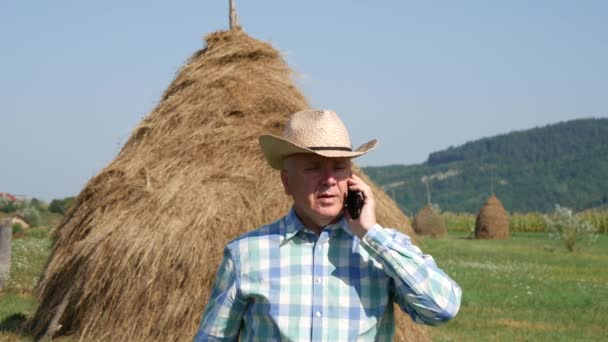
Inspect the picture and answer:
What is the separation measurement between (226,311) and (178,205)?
15.9 feet

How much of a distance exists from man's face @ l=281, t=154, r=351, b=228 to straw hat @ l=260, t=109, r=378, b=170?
5cm

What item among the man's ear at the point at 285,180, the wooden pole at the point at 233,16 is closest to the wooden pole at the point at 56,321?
the wooden pole at the point at 233,16

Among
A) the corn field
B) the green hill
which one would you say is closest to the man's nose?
the corn field

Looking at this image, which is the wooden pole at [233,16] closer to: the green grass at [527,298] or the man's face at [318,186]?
the green grass at [527,298]

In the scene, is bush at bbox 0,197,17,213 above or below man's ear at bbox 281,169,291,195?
above

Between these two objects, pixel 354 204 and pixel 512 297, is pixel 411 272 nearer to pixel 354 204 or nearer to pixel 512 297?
pixel 354 204

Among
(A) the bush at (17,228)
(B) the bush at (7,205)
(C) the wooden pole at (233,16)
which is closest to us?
(C) the wooden pole at (233,16)

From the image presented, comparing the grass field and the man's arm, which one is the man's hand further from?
the grass field

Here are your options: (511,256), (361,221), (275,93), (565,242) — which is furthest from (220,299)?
(565,242)

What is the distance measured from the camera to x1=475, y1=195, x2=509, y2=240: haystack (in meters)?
38.6

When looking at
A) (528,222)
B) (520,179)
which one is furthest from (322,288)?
(520,179)

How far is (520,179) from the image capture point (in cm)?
16575

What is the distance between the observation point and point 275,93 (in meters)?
9.07

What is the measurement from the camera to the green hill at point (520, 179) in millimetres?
153500
